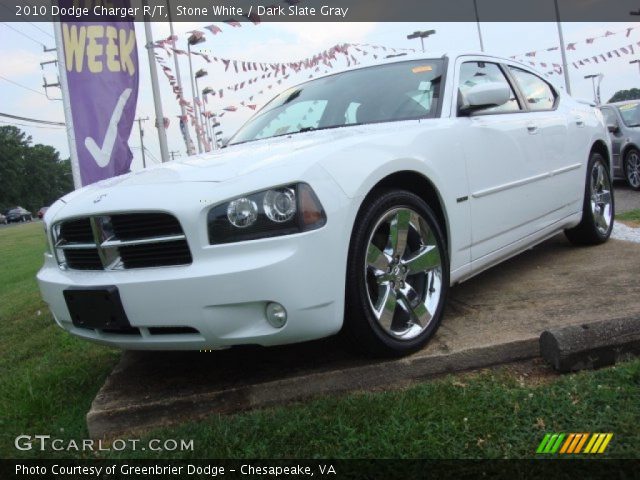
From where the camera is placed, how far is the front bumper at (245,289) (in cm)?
224

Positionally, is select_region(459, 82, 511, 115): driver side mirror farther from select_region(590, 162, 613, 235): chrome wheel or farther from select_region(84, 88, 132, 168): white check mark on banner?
select_region(84, 88, 132, 168): white check mark on banner

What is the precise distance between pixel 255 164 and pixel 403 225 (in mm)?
782

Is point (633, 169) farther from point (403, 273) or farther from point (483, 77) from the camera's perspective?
point (403, 273)

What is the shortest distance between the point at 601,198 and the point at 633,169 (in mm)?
6240

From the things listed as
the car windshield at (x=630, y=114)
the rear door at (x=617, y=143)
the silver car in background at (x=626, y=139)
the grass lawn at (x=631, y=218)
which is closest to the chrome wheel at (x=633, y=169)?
the silver car in background at (x=626, y=139)

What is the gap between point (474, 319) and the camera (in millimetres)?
3139

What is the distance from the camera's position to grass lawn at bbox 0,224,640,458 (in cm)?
202

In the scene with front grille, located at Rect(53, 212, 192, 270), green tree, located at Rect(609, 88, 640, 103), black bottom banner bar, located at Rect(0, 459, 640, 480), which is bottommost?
black bottom banner bar, located at Rect(0, 459, 640, 480)

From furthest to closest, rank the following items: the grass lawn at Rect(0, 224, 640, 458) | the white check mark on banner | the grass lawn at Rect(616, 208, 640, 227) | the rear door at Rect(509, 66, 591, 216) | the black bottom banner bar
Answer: the grass lawn at Rect(616, 208, 640, 227), the white check mark on banner, the rear door at Rect(509, 66, 591, 216), the grass lawn at Rect(0, 224, 640, 458), the black bottom banner bar

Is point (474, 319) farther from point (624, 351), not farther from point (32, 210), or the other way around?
point (32, 210)

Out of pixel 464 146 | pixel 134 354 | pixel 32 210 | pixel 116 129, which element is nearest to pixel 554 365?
pixel 464 146

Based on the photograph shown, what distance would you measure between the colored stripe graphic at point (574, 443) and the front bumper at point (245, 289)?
34.5 inches

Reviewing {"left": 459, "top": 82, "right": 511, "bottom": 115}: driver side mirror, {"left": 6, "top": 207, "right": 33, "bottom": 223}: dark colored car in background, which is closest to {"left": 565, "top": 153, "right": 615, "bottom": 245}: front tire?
{"left": 459, "top": 82, "right": 511, "bottom": 115}: driver side mirror

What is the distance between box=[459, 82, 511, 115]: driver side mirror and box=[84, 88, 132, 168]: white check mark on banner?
3720 mm
